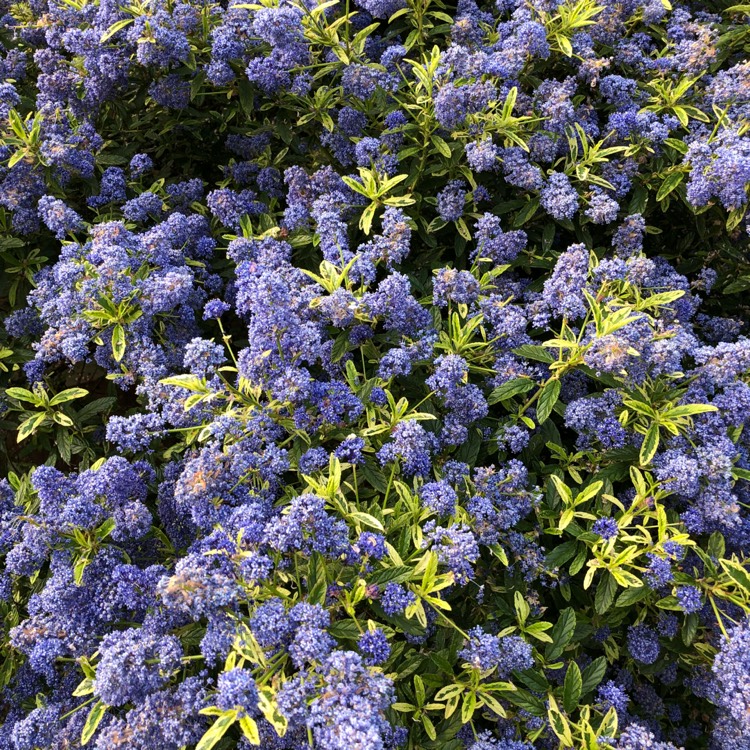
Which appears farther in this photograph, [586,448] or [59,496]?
[586,448]

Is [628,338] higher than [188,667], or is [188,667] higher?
[628,338]

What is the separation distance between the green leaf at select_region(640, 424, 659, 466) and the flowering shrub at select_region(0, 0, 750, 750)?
Answer: 0.7 inches

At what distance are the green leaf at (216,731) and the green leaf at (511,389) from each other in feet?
6.88

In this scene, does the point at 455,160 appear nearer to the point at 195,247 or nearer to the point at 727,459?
the point at 195,247

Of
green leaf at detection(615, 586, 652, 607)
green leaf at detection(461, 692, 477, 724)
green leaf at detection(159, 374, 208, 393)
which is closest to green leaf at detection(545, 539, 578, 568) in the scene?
green leaf at detection(615, 586, 652, 607)

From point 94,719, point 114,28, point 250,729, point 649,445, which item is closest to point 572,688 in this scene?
point 649,445

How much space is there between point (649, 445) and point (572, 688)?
4.29ft

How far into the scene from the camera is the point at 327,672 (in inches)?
98.9

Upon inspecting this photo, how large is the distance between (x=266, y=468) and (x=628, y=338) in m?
1.99

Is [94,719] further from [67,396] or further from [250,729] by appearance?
[67,396]

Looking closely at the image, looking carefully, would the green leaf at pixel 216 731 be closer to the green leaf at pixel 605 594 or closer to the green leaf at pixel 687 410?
the green leaf at pixel 605 594

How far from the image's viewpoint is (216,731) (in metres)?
2.52

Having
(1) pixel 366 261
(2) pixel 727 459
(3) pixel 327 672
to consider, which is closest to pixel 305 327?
(1) pixel 366 261

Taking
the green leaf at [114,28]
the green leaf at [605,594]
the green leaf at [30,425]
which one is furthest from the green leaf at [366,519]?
the green leaf at [114,28]
